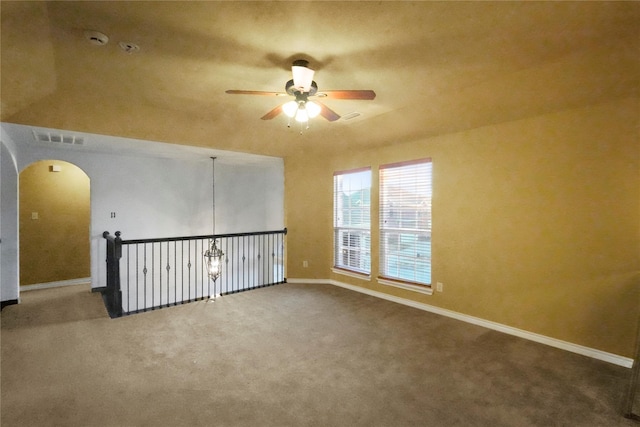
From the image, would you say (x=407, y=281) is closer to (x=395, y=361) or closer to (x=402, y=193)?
(x=402, y=193)

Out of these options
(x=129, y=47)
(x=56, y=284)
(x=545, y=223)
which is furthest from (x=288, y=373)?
(x=56, y=284)

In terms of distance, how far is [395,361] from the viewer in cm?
263

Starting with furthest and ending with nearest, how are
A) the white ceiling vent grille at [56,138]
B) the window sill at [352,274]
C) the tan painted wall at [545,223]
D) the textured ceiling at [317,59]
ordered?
the window sill at [352,274] → the white ceiling vent grille at [56,138] → the tan painted wall at [545,223] → the textured ceiling at [317,59]

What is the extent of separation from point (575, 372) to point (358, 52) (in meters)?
3.29

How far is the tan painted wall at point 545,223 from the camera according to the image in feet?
8.71

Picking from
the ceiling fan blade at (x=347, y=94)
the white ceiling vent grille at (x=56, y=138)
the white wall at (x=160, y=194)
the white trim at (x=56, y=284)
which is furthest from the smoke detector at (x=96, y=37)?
the white trim at (x=56, y=284)

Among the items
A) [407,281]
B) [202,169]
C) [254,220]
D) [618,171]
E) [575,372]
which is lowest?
[575,372]

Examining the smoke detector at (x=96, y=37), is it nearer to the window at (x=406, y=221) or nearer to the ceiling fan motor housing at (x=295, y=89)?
the ceiling fan motor housing at (x=295, y=89)

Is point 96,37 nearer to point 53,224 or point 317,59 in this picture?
point 317,59

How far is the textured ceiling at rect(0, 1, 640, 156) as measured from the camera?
6.03 feet


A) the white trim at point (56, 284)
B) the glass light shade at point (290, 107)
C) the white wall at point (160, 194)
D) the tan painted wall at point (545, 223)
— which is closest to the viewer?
the glass light shade at point (290, 107)

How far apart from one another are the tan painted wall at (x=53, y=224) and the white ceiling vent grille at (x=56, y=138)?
1.44m

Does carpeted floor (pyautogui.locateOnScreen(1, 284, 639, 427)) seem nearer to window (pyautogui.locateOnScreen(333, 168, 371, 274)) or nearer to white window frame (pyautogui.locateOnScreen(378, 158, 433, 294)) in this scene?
white window frame (pyautogui.locateOnScreen(378, 158, 433, 294))

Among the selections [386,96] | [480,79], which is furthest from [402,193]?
[480,79]
